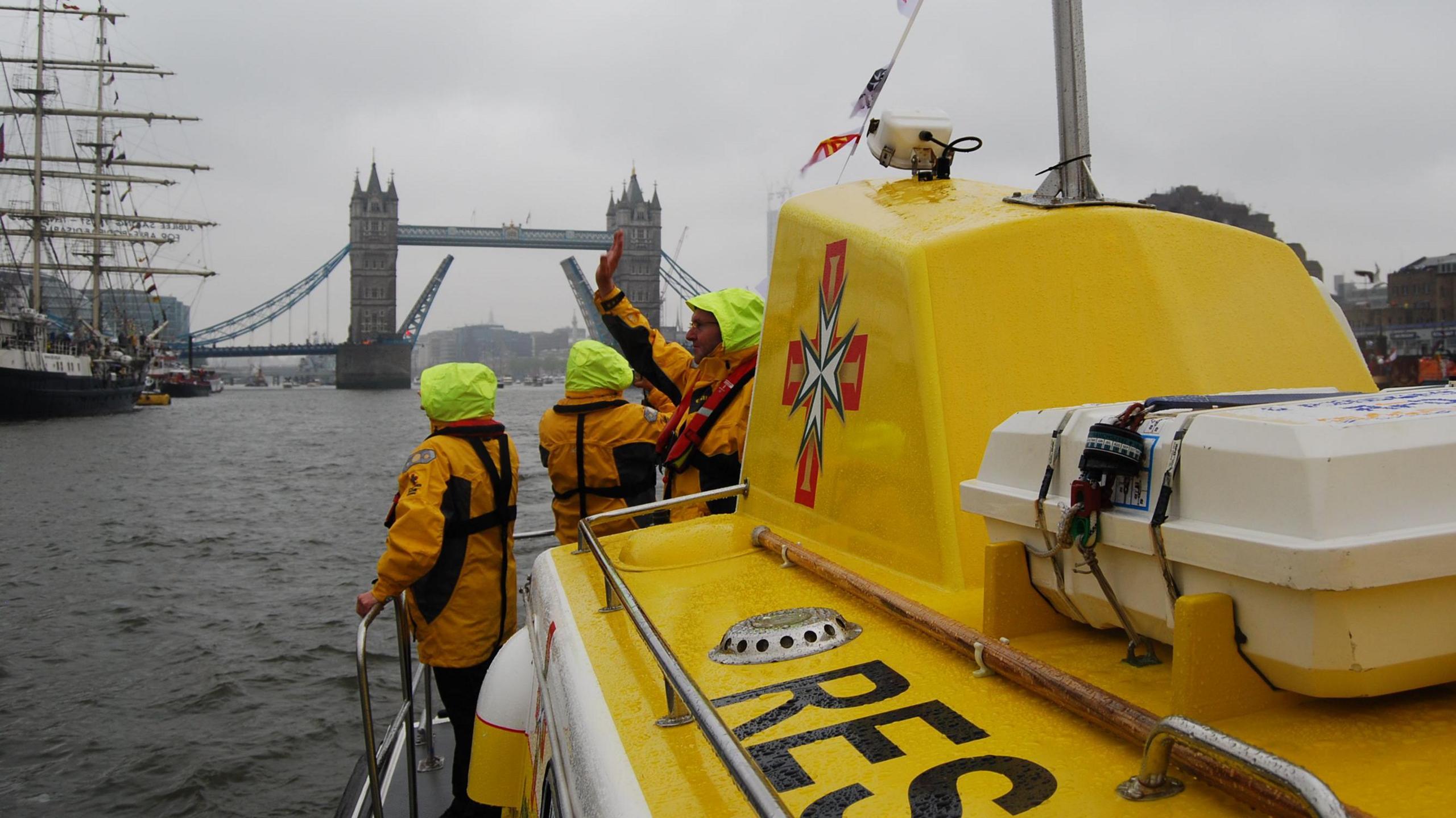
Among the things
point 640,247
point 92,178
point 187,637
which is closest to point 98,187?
point 92,178

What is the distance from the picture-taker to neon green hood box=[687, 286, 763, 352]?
4.29 meters

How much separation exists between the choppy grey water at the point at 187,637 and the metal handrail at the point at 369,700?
3.73 m

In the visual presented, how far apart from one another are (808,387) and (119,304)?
282 feet

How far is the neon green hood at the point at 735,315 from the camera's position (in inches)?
169

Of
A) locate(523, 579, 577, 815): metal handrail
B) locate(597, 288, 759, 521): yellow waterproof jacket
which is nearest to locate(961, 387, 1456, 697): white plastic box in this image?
locate(523, 579, 577, 815): metal handrail

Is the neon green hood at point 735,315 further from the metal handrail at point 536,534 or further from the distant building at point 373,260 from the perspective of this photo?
the distant building at point 373,260

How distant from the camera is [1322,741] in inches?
50.7

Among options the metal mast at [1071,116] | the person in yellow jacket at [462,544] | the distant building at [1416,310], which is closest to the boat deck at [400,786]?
the person in yellow jacket at [462,544]

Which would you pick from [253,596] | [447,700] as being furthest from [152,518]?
[447,700]

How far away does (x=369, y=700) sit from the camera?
3.08 meters

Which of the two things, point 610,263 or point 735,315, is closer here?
point 735,315

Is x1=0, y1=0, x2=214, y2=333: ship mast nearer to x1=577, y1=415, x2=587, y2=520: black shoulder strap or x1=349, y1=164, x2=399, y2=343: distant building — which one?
x1=349, y1=164, x2=399, y2=343: distant building

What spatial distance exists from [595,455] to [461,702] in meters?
1.25

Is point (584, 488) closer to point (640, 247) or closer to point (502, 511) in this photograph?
point (502, 511)
